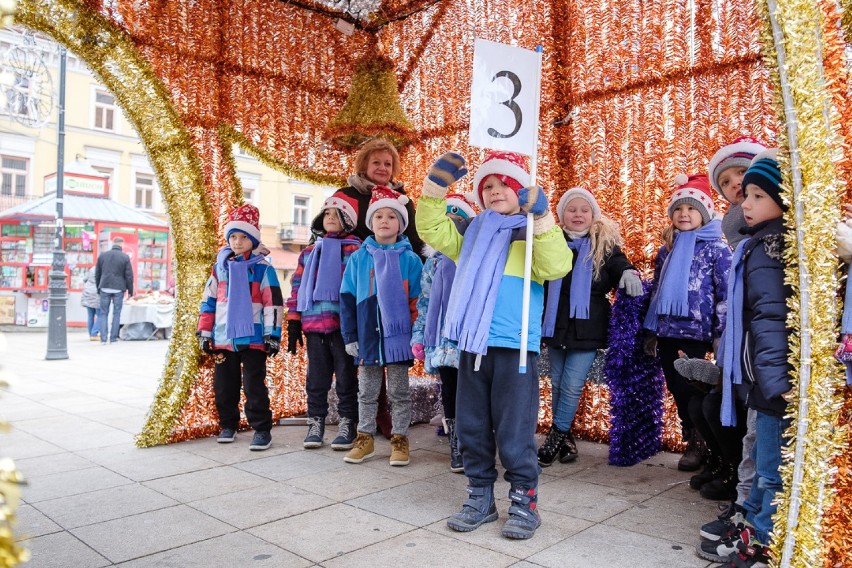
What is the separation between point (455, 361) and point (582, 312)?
98 centimetres

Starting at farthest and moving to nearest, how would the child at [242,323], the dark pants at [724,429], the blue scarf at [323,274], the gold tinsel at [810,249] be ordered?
the child at [242,323] < the blue scarf at [323,274] < the dark pants at [724,429] < the gold tinsel at [810,249]

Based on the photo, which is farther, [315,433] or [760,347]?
[315,433]

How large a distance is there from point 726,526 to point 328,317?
9.07ft

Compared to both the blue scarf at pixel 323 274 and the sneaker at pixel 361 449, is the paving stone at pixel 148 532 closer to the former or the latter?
the sneaker at pixel 361 449

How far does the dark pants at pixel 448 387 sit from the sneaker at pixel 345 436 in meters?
0.69

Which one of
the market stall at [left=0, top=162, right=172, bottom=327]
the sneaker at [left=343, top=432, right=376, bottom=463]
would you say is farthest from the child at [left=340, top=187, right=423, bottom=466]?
the market stall at [left=0, top=162, right=172, bottom=327]

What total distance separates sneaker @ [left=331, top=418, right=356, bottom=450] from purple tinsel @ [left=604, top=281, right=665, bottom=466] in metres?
1.78

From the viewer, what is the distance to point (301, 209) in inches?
1188

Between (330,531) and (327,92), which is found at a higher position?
(327,92)

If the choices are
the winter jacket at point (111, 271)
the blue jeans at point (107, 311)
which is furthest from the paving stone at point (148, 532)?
the blue jeans at point (107, 311)

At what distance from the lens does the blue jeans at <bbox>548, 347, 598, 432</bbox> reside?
4219 millimetres

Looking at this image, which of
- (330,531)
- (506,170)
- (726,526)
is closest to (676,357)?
(726,526)

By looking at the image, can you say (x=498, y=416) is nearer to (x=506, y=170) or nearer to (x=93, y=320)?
(x=506, y=170)

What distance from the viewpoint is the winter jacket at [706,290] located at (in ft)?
12.1
